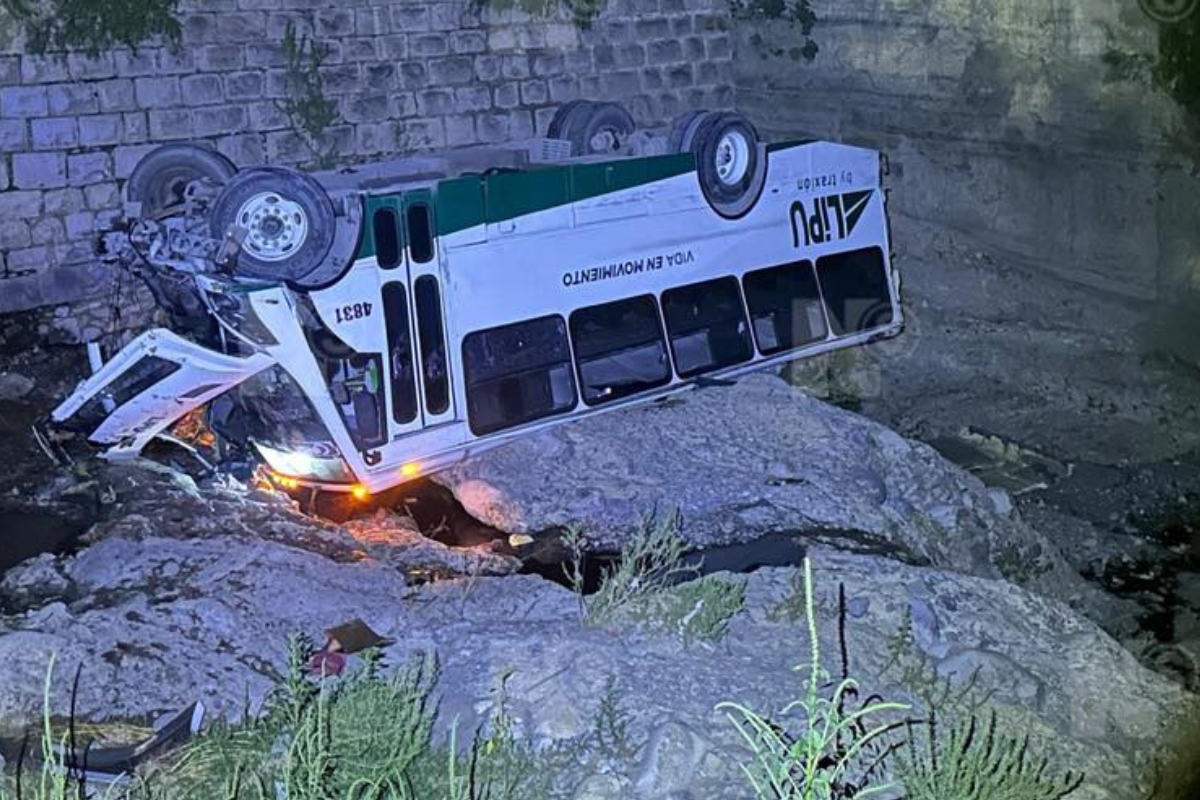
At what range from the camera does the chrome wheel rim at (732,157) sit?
10594 mm

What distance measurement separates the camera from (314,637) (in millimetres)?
7359

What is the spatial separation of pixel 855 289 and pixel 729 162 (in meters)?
1.89

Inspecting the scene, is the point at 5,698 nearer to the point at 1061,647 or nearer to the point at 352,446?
the point at 352,446

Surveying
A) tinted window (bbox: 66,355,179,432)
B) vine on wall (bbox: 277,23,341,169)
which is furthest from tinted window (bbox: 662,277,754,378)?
vine on wall (bbox: 277,23,341,169)

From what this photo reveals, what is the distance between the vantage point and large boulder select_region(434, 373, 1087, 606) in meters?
9.41

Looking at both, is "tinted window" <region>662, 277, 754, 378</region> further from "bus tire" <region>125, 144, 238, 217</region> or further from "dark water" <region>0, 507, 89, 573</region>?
"dark water" <region>0, 507, 89, 573</region>

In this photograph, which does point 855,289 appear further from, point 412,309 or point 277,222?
point 277,222

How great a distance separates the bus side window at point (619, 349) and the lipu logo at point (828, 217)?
1.77 m

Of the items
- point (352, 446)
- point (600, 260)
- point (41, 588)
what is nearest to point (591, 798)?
point (352, 446)

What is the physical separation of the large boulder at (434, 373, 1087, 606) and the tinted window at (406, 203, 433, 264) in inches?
66.3

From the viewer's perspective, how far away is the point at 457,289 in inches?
361

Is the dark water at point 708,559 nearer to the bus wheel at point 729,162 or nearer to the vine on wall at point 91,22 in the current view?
the bus wheel at point 729,162

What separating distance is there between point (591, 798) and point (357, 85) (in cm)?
913

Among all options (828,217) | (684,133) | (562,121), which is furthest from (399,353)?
(828,217)
